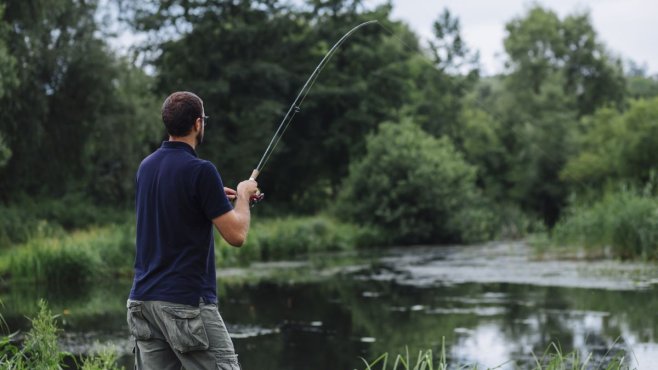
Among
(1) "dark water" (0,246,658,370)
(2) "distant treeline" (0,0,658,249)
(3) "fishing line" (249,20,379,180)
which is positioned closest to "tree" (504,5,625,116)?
(2) "distant treeline" (0,0,658,249)

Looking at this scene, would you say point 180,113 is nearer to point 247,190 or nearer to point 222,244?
point 247,190

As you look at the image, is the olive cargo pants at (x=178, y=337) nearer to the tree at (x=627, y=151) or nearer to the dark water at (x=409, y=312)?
the dark water at (x=409, y=312)

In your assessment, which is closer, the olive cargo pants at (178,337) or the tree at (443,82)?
the olive cargo pants at (178,337)

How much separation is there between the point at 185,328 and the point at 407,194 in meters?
31.6

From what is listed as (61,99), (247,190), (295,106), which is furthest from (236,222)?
(61,99)

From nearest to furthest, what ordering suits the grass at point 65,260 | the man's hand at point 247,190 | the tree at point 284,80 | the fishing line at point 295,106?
the man's hand at point 247,190
the fishing line at point 295,106
the grass at point 65,260
the tree at point 284,80

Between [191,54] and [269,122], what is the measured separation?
4720 millimetres

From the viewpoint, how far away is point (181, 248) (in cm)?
429

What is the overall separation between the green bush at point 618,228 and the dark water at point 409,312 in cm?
74

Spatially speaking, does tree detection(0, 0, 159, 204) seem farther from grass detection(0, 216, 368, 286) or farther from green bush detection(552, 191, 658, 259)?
green bush detection(552, 191, 658, 259)

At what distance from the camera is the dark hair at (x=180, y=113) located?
4398 millimetres

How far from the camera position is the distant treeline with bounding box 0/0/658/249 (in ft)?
93.8

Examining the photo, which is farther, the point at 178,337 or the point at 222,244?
the point at 222,244

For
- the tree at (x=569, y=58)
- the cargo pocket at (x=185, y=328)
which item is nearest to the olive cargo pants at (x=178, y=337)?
the cargo pocket at (x=185, y=328)
